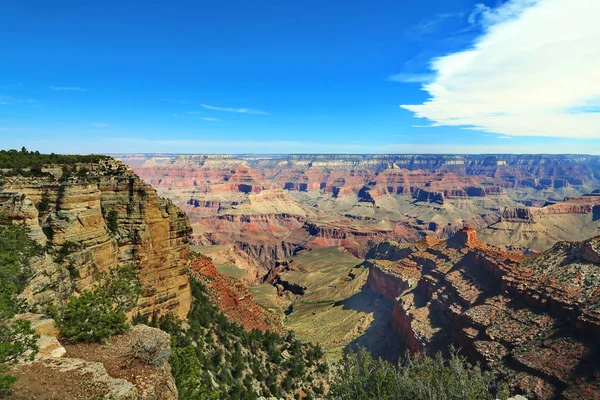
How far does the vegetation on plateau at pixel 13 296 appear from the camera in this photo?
466 inches

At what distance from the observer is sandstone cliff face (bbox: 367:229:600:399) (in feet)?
117

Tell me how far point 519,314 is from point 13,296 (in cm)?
5200

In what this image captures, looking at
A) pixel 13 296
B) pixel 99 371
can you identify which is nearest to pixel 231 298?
pixel 13 296

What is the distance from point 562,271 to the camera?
160 feet

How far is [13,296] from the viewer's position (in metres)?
15.9

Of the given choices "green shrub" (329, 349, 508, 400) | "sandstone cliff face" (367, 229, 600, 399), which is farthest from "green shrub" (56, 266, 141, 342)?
"sandstone cliff face" (367, 229, 600, 399)

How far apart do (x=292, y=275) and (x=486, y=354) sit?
87926 mm

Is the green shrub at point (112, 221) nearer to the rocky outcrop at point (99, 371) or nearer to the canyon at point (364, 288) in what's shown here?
the canyon at point (364, 288)

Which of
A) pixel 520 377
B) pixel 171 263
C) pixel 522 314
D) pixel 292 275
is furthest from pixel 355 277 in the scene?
pixel 171 263

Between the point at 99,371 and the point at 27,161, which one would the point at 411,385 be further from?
the point at 27,161

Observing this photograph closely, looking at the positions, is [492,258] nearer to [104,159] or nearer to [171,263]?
[171,263]

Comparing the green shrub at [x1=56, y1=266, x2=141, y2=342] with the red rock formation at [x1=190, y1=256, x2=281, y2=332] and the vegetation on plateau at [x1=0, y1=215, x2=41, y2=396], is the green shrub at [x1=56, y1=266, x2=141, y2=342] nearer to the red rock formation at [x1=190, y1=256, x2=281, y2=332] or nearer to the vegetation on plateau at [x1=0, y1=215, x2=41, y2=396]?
the vegetation on plateau at [x1=0, y1=215, x2=41, y2=396]

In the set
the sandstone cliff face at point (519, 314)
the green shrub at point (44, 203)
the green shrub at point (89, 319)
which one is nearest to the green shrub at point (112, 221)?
the green shrub at point (44, 203)

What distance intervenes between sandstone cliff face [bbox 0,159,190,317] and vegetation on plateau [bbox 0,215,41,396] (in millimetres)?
733
